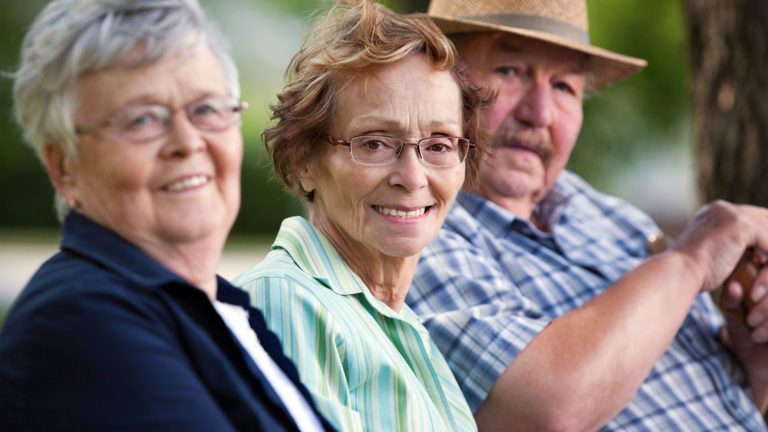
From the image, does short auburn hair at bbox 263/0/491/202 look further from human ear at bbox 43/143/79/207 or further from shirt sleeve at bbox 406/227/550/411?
human ear at bbox 43/143/79/207

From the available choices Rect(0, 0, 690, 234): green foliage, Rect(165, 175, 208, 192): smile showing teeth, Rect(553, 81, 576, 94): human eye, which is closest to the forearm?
Rect(553, 81, 576, 94): human eye

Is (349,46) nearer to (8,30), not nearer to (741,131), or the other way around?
(741,131)

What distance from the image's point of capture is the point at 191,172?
1.48 meters

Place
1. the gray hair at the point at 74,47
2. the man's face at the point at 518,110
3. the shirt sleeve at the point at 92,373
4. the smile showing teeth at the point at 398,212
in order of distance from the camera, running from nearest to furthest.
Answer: the shirt sleeve at the point at 92,373 < the gray hair at the point at 74,47 < the smile showing teeth at the point at 398,212 < the man's face at the point at 518,110

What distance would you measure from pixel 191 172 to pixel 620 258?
200cm

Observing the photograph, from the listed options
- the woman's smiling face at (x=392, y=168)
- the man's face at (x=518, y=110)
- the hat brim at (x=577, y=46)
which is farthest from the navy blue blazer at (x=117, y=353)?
the hat brim at (x=577, y=46)

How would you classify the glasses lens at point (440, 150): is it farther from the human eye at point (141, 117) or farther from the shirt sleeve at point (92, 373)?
the shirt sleeve at point (92, 373)

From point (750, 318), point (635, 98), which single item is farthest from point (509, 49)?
point (635, 98)

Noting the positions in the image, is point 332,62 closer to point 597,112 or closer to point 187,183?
point 187,183

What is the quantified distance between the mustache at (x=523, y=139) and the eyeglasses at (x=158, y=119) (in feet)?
4.79

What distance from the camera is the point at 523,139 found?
9.42 feet

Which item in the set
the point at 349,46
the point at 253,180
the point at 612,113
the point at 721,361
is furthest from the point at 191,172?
the point at 253,180

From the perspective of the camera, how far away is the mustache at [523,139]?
2.86 metres

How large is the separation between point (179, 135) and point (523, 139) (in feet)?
5.39
